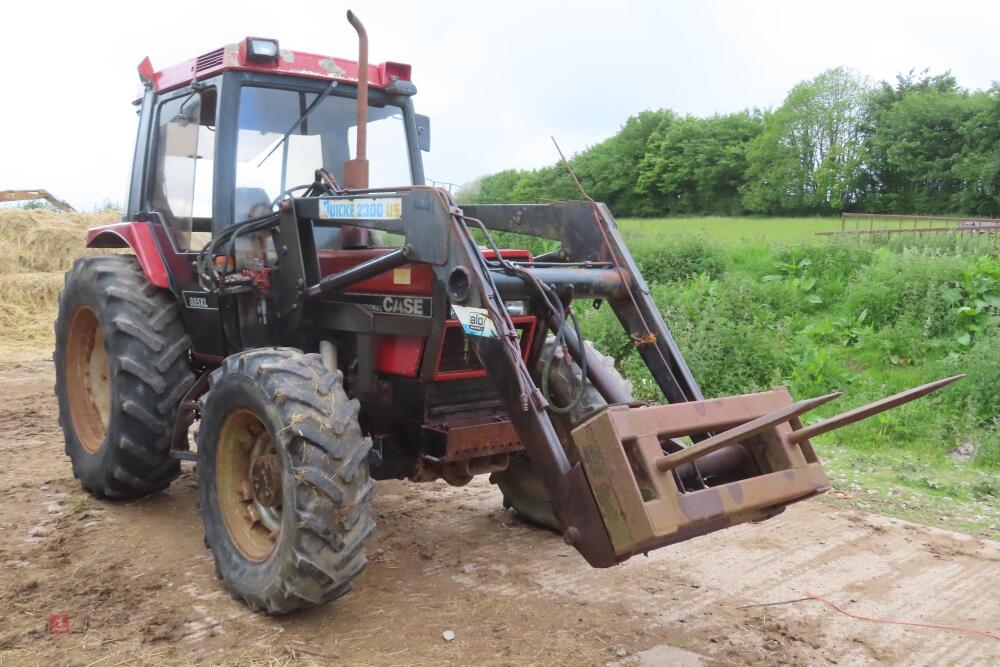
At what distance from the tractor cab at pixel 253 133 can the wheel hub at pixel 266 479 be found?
1319mm

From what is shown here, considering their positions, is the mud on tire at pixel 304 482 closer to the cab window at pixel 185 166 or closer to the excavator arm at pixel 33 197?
the cab window at pixel 185 166

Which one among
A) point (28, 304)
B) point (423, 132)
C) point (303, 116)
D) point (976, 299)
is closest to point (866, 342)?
point (976, 299)

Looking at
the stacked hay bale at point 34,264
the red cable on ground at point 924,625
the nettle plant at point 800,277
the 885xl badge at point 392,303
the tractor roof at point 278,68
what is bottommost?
the red cable on ground at point 924,625

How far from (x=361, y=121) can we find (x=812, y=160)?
151 ft

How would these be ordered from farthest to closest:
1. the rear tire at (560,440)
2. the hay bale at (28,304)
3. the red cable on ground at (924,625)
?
the hay bale at (28,304), the rear tire at (560,440), the red cable on ground at (924,625)

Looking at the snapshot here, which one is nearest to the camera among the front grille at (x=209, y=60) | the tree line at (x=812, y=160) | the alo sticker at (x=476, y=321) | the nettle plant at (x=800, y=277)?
the alo sticker at (x=476, y=321)

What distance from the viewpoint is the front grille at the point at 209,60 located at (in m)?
4.88

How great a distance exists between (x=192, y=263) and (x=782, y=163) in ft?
142

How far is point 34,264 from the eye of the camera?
14180 mm

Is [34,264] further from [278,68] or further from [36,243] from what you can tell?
[278,68]

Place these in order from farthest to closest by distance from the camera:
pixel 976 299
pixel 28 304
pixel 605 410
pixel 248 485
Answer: pixel 28 304
pixel 976 299
pixel 248 485
pixel 605 410

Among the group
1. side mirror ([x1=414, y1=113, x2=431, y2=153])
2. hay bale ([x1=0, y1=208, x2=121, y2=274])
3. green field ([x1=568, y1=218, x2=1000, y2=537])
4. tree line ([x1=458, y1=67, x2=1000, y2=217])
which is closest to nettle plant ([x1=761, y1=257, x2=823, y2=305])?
green field ([x1=568, y1=218, x2=1000, y2=537])

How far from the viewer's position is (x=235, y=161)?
4789 millimetres

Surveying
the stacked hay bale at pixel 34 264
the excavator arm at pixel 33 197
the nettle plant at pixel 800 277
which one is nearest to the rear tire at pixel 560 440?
the nettle plant at pixel 800 277
